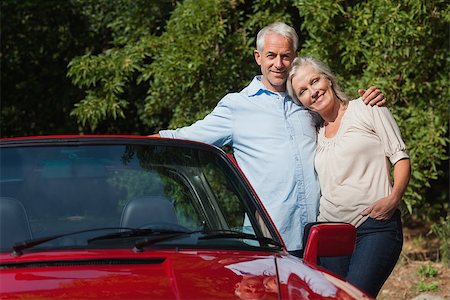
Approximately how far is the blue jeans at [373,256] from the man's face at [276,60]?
959 mm

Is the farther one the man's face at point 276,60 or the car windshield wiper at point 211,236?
the man's face at point 276,60

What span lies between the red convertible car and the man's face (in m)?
0.95

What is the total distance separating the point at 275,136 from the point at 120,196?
52.6 inches

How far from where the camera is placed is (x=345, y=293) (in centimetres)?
348

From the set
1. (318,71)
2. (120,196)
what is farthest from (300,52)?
(120,196)

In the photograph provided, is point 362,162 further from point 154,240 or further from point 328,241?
point 154,240

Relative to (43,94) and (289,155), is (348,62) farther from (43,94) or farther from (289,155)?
(43,94)

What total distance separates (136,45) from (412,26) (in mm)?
3043

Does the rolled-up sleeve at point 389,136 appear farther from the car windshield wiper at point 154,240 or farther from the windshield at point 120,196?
the car windshield wiper at point 154,240

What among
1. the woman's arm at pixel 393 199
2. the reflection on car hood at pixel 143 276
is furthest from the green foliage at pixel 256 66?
the reflection on car hood at pixel 143 276

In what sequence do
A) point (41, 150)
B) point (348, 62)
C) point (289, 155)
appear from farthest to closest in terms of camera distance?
point (348, 62) → point (289, 155) → point (41, 150)

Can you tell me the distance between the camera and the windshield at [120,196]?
3877 millimetres

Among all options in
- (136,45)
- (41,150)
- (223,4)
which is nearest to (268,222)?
(41,150)

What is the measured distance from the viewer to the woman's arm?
477 cm
